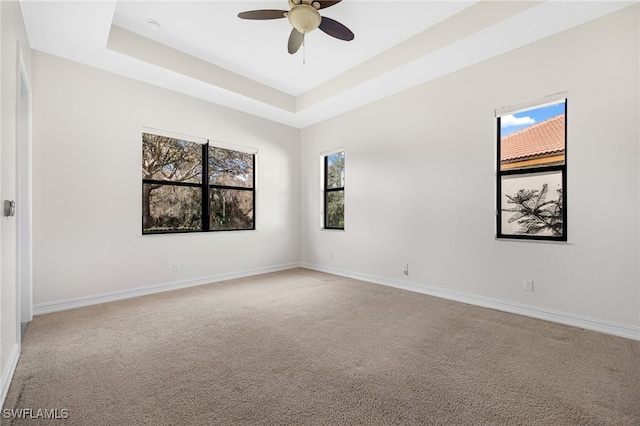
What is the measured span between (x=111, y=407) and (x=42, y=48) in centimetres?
362

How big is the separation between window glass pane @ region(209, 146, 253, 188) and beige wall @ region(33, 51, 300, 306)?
0.73 feet

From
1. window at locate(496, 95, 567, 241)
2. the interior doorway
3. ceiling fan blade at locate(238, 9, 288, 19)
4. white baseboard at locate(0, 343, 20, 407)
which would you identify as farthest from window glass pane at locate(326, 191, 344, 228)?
white baseboard at locate(0, 343, 20, 407)

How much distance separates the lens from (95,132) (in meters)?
3.50

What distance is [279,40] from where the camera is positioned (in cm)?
345

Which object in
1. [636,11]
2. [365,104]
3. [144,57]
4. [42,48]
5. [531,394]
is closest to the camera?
[531,394]

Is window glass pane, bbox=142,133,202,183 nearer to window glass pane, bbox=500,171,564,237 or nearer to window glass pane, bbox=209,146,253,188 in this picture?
window glass pane, bbox=209,146,253,188

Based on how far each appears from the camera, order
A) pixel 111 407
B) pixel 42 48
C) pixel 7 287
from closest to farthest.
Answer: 1. pixel 111 407
2. pixel 7 287
3. pixel 42 48

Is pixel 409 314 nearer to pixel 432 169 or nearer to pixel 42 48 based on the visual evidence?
pixel 432 169

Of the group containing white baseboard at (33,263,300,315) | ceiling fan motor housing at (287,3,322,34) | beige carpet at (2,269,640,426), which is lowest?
beige carpet at (2,269,640,426)

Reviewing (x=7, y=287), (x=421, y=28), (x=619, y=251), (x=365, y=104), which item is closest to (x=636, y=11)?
(x=421, y=28)

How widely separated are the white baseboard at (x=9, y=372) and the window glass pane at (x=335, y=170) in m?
4.28

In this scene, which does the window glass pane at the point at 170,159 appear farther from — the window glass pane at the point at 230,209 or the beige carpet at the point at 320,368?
the beige carpet at the point at 320,368

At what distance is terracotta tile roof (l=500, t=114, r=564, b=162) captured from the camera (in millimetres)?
2994

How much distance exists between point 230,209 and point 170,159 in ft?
3.86
